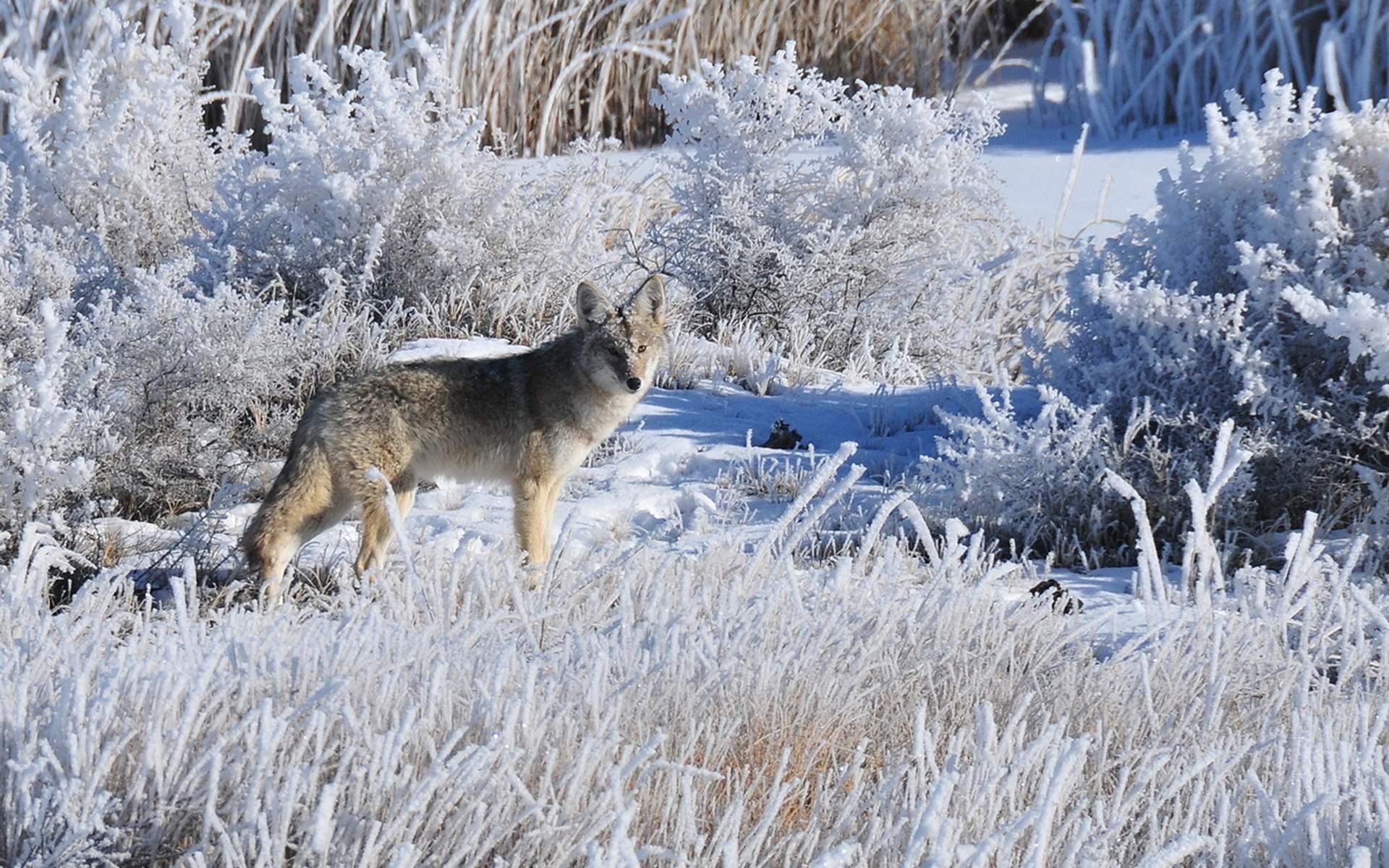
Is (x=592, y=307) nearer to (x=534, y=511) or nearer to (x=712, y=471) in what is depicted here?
(x=534, y=511)

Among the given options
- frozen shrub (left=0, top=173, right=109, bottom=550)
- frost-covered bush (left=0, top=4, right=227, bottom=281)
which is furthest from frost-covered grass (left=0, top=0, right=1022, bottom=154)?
frozen shrub (left=0, top=173, right=109, bottom=550)

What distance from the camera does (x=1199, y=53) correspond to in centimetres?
1024

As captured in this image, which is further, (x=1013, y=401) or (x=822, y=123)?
(x=822, y=123)

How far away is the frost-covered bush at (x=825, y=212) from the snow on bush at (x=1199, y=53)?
3.20 meters

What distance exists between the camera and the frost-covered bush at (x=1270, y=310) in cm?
495

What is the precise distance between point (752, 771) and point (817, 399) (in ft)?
12.6

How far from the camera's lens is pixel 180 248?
6.77 m

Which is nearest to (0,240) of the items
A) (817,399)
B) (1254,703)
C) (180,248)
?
(180,248)

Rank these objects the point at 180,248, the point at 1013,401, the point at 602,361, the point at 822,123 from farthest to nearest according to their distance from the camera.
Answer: the point at 822,123 → the point at 180,248 → the point at 1013,401 → the point at 602,361

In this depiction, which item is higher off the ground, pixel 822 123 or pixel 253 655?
pixel 822 123

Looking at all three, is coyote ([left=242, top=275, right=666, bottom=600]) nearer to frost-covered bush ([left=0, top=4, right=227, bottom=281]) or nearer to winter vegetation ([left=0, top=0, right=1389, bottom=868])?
winter vegetation ([left=0, top=0, right=1389, bottom=868])

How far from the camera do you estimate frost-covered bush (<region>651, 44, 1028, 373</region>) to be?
754 centimetres

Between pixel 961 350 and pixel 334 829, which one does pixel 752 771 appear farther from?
pixel 961 350

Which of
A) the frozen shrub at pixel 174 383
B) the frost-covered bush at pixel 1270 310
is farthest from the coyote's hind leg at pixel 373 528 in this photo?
the frost-covered bush at pixel 1270 310
